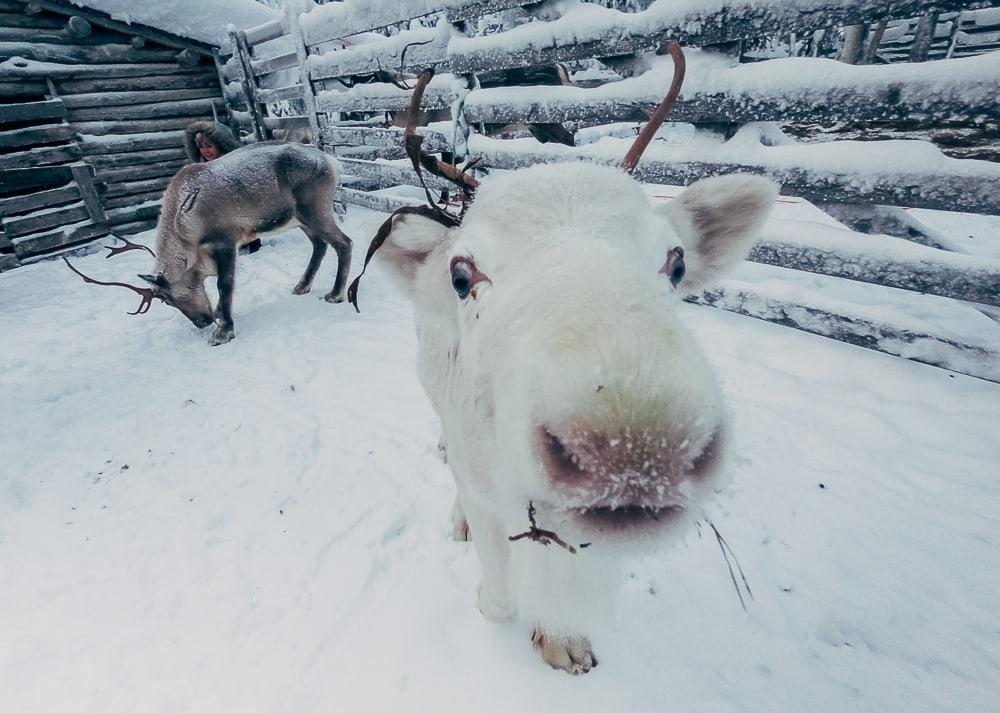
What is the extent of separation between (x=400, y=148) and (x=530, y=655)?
19.5ft

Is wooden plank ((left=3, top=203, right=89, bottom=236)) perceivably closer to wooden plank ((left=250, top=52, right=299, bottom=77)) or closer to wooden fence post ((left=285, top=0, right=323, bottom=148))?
wooden plank ((left=250, top=52, right=299, bottom=77))

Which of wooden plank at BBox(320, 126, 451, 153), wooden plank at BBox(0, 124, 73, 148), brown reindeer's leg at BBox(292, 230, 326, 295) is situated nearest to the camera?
wooden plank at BBox(320, 126, 451, 153)

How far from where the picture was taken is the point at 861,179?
2600 mm

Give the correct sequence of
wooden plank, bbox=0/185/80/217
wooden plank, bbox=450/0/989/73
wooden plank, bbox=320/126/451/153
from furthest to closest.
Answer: wooden plank, bbox=0/185/80/217, wooden plank, bbox=320/126/451/153, wooden plank, bbox=450/0/989/73

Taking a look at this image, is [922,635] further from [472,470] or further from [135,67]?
[135,67]

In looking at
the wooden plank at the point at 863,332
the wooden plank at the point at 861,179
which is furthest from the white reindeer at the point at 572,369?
the wooden plank at the point at 863,332

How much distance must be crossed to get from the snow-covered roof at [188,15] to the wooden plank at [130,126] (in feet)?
4.62

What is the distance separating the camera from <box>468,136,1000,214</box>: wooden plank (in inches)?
90.1

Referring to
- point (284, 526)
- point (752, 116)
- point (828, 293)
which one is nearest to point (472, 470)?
point (284, 526)

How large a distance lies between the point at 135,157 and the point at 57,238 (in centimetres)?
201

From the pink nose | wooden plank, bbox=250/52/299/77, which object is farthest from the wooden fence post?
the pink nose

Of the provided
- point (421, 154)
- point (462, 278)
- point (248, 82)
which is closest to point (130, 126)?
point (248, 82)

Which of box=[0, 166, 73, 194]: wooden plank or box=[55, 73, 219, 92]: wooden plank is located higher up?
box=[55, 73, 219, 92]: wooden plank

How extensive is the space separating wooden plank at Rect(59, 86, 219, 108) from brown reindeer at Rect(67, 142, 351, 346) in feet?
17.2
